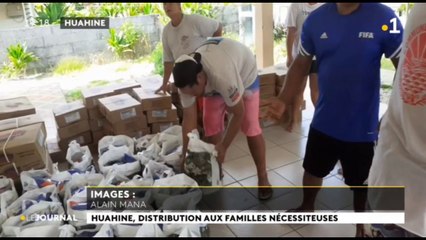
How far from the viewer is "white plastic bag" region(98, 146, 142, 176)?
1.82m

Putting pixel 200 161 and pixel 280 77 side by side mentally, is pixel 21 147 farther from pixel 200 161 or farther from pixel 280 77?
pixel 280 77

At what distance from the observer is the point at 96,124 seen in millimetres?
2865

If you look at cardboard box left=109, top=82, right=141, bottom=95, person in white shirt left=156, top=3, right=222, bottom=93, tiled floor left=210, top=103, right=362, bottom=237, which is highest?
person in white shirt left=156, top=3, right=222, bottom=93

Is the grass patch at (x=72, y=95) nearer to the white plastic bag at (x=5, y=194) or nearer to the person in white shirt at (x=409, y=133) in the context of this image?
the white plastic bag at (x=5, y=194)

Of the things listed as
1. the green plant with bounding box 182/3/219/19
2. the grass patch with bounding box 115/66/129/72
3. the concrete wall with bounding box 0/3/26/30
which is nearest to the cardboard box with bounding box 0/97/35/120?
the concrete wall with bounding box 0/3/26/30

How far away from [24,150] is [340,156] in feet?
5.66

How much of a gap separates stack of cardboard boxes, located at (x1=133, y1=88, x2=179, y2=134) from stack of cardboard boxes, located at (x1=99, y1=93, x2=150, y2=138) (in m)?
0.05

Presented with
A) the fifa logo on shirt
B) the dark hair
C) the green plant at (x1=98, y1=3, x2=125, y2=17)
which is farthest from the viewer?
the green plant at (x1=98, y1=3, x2=125, y2=17)

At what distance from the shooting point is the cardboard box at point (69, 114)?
2.67m

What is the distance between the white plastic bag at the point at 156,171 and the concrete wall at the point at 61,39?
3000 millimetres

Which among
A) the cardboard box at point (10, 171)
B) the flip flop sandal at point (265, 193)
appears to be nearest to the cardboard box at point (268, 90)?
the flip flop sandal at point (265, 193)

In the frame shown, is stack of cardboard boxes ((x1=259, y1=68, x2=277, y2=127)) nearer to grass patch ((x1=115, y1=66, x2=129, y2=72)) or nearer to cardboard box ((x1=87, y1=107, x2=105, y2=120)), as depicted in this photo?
cardboard box ((x1=87, y1=107, x2=105, y2=120))

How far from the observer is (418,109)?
814 millimetres

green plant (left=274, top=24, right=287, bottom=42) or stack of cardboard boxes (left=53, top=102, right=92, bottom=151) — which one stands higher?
green plant (left=274, top=24, right=287, bottom=42)
